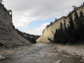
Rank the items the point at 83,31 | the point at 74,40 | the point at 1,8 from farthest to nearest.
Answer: the point at 1,8, the point at 74,40, the point at 83,31

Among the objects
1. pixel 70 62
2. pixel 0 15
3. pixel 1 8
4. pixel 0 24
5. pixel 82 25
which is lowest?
pixel 70 62

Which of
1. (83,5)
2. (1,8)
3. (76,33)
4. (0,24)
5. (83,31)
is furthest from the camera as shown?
(83,5)

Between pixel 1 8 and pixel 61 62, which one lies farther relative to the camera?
pixel 1 8

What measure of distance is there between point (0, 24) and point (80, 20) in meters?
25.3

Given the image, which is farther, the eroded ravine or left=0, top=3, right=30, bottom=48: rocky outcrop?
left=0, top=3, right=30, bottom=48: rocky outcrop

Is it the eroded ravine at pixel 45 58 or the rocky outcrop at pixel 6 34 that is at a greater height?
the rocky outcrop at pixel 6 34

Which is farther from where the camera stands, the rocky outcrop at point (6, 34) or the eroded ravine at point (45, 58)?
the rocky outcrop at point (6, 34)

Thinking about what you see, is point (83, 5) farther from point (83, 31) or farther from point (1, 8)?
point (1, 8)

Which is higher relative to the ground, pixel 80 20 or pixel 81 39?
pixel 80 20

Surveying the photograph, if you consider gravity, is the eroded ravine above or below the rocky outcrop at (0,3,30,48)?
below

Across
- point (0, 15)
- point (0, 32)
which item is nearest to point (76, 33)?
point (0, 32)

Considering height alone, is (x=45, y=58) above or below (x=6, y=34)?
below

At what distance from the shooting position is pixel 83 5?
44.8 m

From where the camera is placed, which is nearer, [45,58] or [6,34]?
[45,58]
